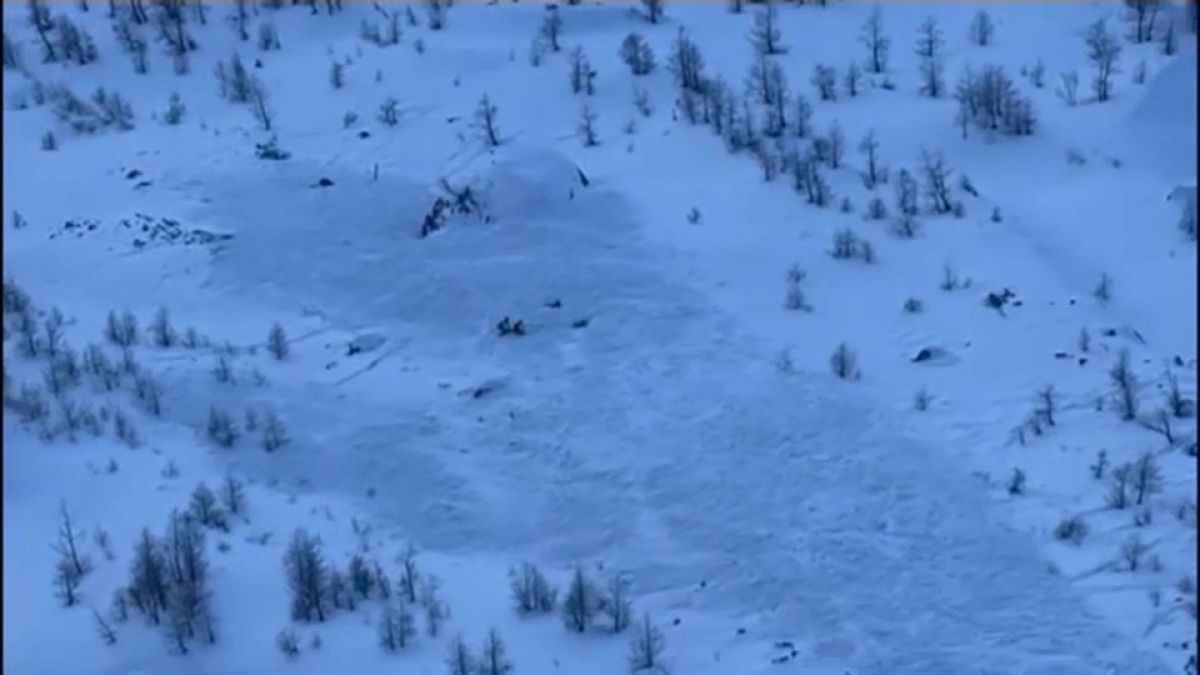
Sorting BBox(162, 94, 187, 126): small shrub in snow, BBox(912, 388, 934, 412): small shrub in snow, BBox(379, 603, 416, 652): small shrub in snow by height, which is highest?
BBox(162, 94, 187, 126): small shrub in snow

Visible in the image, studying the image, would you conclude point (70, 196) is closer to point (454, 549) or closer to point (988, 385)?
point (454, 549)

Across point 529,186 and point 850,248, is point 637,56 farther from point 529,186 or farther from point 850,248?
point 850,248

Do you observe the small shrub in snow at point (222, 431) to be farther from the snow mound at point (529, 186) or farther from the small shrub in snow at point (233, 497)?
the snow mound at point (529, 186)

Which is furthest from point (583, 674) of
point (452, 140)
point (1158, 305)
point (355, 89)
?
point (355, 89)

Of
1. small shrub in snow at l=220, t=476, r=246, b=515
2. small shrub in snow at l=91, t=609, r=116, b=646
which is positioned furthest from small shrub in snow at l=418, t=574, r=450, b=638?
small shrub in snow at l=91, t=609, r=116, b=646

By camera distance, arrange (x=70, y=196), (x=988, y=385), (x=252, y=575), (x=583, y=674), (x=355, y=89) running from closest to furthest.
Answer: (x=583, y=674), (x=252, y=575), (x=988, y=385), (x=70, y=196), (x=355, y=89)

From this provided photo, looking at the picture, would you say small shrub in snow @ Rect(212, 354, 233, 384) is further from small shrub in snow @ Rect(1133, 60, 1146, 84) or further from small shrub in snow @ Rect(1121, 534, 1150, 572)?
small shrub in snow @ Rect(1133, 60, 1146, 84)
